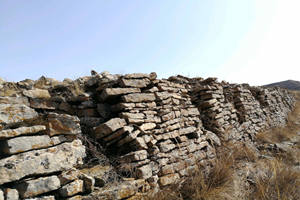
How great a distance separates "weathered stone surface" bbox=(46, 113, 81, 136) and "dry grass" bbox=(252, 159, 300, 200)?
9.20 ft

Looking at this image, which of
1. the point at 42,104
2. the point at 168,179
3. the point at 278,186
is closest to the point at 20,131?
the point at 42,104

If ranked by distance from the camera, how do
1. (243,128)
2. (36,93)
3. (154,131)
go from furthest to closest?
(243,128), (154,131), (36,93)

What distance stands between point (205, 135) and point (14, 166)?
3.87 m

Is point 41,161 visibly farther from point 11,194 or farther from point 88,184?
point 88,184

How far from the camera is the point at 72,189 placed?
2150 mm

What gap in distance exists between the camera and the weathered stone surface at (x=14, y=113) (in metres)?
2.17

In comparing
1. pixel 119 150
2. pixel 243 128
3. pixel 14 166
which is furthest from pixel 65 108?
pixel 243 128

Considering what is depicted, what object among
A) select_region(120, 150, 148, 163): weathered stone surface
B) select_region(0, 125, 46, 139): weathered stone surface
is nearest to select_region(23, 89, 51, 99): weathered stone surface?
select_region(0, 125, 46, 139): weathered stone surface

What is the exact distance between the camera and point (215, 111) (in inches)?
217

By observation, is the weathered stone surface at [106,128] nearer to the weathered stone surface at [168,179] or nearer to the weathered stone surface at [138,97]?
the weathered stone surface at [138,97]

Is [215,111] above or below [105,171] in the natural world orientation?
above

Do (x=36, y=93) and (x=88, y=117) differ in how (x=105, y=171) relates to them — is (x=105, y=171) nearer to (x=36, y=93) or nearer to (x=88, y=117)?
(x=88, y=117)

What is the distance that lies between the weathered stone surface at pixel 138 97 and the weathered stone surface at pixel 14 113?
152 centimetres

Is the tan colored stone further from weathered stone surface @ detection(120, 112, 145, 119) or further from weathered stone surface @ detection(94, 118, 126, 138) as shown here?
weathered stone surface @ detection(94, 118, 126, 138)
